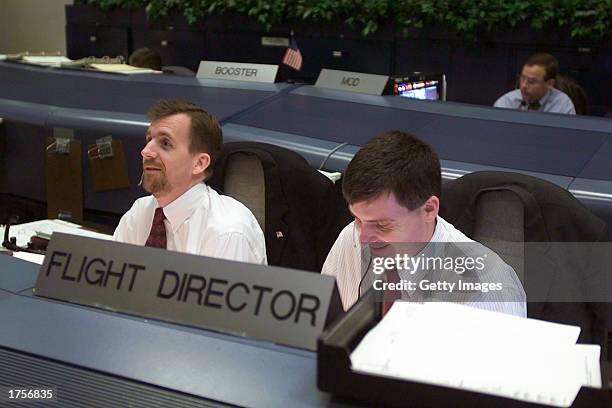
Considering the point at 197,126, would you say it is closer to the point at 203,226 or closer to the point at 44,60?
the point at 203,226

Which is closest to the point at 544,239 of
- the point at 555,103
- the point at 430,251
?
the point at 430,251

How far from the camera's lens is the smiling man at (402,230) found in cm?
131

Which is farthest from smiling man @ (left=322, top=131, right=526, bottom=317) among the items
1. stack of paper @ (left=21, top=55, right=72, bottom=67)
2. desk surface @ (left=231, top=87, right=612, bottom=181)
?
stack of paper @ (left=21, top=55, right=72, bottom=67)

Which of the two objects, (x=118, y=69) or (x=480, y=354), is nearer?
(x=480, y=354)

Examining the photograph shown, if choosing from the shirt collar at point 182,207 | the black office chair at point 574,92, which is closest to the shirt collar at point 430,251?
the shirt collar at point 182,207

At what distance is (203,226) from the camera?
205cm

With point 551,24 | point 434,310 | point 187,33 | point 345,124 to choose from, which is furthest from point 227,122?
point 187,33

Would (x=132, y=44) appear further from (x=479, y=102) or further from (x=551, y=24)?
(x=551, y=24)

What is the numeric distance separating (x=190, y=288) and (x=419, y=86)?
2.99m

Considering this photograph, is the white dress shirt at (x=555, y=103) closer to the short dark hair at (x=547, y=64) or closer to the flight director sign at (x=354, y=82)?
the short dark hair at (x=547, y=64)

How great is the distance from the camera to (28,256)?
7.39 feet

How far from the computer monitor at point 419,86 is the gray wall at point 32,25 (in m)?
5.59

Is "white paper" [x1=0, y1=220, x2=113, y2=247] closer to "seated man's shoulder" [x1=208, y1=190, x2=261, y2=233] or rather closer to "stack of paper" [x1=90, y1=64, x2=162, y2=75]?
"seated man's shoulder" [x1=208, y1=190, x2=261, y2=233]

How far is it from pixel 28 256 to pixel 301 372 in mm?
1595
